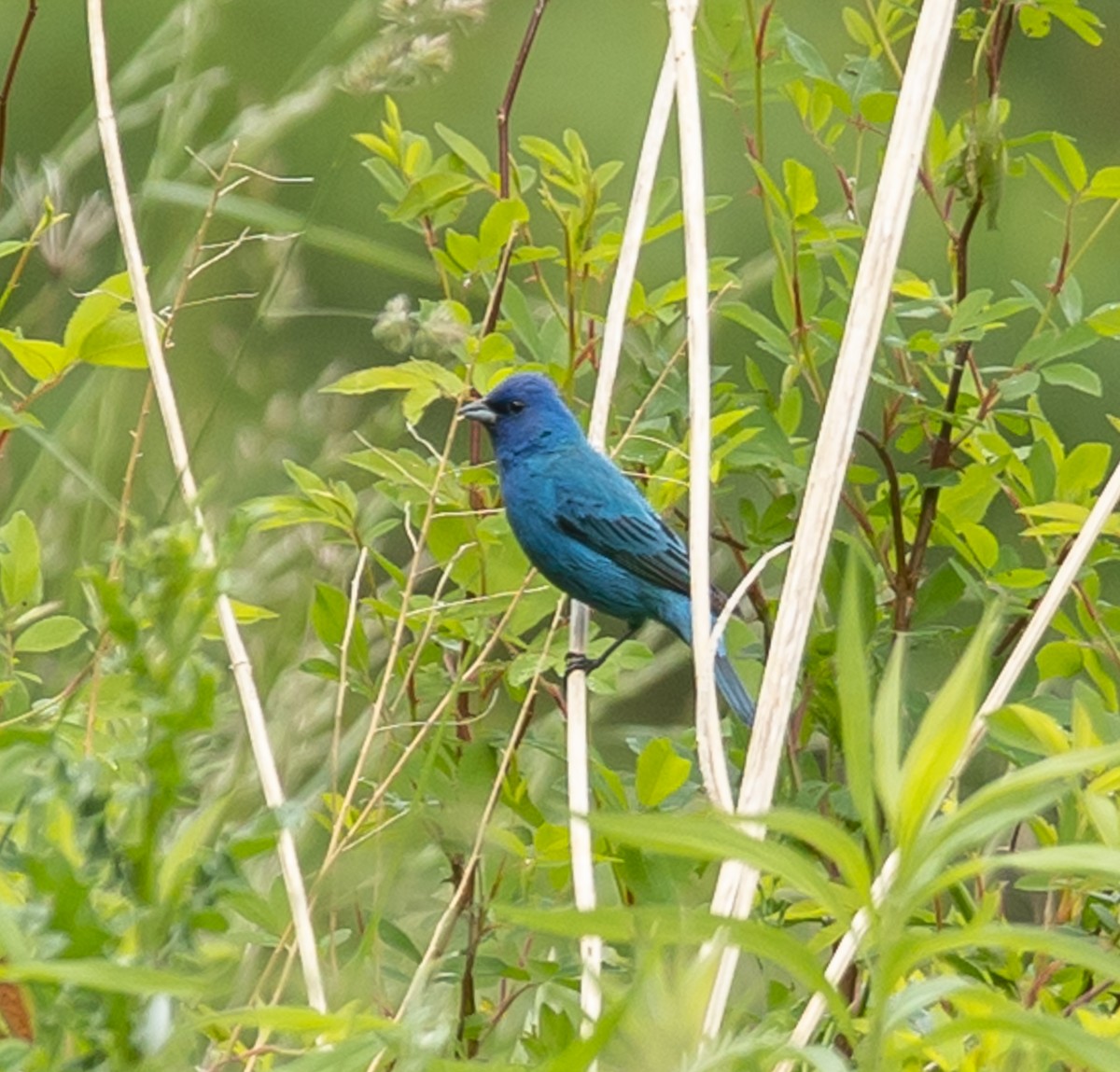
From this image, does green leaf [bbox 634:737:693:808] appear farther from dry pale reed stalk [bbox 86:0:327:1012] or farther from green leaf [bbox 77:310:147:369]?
green leaf [bbox 77:310:147:369]

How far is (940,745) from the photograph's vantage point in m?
0.76

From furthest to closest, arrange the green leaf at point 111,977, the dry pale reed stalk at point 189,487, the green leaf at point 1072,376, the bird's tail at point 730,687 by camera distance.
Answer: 1. the bird's tail at point 730,687
2. the green leaf at point 1072,376
3. the dry pale reed stalk at point 189,487
4. the green leaf at point 111,977

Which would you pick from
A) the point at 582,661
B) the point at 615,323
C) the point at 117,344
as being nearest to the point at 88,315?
the point at 117,344

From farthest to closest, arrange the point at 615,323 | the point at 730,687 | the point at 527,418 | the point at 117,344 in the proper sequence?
the point at 527,418
the point at 730,687
the point at 615,323
the point at 117,344

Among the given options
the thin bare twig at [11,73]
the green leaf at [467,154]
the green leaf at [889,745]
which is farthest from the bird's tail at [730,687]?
the green leaf at [889,745]

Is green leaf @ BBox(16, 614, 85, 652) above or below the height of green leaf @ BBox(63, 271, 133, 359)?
below

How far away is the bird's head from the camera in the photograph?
295 cm

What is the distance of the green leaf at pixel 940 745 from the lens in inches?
29.3

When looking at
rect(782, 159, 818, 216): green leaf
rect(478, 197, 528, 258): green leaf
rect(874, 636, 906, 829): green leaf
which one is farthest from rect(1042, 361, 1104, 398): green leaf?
rect(874, 636, 906, 829): green leaf

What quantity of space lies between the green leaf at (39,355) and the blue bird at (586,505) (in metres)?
1.42

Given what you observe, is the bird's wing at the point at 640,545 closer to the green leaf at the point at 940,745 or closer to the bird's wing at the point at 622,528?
the bird's wing at the point at 622,528

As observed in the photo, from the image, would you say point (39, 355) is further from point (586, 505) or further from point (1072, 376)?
point (586, 505)

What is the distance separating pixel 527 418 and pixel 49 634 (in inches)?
60.8

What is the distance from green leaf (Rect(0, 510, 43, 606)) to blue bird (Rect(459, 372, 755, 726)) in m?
1.43
